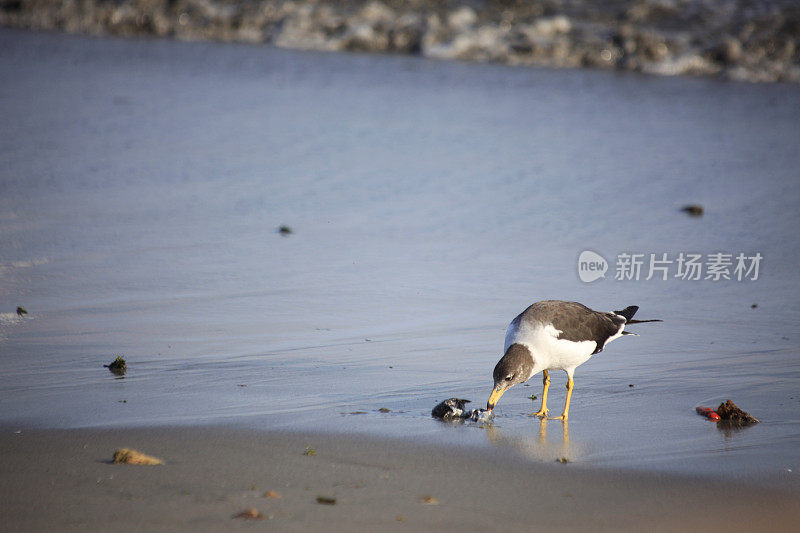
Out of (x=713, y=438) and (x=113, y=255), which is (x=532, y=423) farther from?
(x=113, y=255)

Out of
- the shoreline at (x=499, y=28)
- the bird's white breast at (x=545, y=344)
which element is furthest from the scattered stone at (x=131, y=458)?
the shoreline at (x=499, y=28)

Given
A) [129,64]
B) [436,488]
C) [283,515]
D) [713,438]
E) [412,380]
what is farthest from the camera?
[129,64]

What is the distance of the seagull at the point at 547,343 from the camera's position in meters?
4.92

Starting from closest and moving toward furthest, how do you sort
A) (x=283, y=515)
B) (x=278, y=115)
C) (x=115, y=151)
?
(x=283, y=515), (x=115, y=151), (x=278, y=115)

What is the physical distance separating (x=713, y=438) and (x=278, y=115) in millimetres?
8488

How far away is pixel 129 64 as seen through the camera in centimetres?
1512

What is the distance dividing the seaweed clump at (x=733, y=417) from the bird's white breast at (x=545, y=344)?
2.62 feet

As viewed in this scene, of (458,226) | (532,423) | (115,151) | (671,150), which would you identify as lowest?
(532,423)

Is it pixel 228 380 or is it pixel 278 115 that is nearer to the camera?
pixel 228 380

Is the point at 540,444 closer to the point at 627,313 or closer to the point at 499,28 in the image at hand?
the point at 627,313

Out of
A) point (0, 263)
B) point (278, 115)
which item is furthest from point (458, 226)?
point (278, 115)

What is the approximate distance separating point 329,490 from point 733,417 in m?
2.23

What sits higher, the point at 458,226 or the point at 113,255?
the point at 458,226

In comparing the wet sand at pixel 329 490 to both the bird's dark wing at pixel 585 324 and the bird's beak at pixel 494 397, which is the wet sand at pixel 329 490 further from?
the bird's dark wing at pixel 585 324
